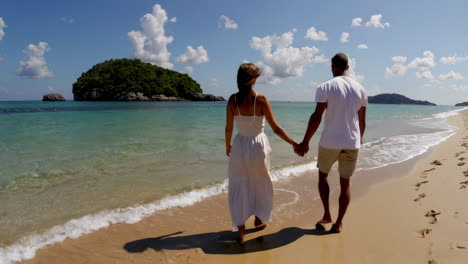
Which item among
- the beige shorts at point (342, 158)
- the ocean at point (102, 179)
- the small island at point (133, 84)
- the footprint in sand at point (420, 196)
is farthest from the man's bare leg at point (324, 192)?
the small island at point (133, 84)

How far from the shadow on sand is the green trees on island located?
118873mm

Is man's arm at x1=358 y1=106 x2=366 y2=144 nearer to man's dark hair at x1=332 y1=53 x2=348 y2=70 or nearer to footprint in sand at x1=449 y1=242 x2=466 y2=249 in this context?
man's dark hair at x1=332 y1=53 x2=348 y2=70

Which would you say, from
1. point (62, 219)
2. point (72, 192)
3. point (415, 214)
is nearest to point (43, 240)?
point (62, 219)

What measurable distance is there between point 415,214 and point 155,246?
3914 millimetres

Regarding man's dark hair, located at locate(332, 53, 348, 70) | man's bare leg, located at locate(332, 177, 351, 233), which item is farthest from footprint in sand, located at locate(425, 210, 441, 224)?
man's dark hair, located at locate(332, 53, 348, 70)

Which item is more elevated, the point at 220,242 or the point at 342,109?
the point at 342,109

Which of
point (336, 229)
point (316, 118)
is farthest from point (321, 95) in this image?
point (336, 229)

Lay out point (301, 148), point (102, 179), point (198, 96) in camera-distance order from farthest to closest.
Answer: point (198, 96) < point (102, 179) < point (301, 148)

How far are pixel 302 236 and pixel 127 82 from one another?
124 m

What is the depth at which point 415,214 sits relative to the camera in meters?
4.25

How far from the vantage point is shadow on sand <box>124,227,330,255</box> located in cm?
353

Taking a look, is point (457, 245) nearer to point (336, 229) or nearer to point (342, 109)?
point (336, 229)

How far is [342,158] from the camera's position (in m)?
3.62

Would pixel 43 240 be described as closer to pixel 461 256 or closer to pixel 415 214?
pixel 461 256
